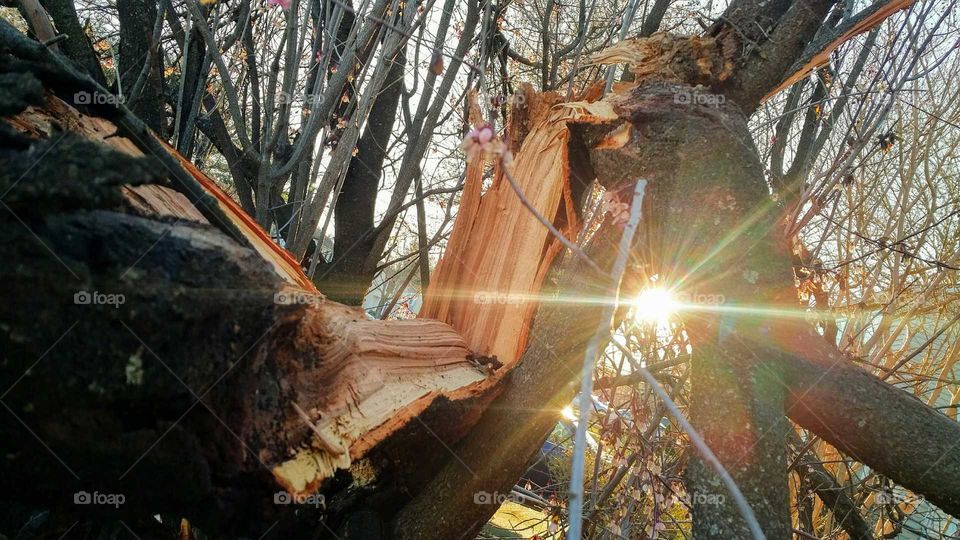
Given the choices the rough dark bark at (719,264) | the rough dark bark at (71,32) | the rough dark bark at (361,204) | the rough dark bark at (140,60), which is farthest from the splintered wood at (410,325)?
→ the rough dark bark at (361,204)

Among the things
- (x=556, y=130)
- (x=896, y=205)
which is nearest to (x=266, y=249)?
(x=556, y=130)

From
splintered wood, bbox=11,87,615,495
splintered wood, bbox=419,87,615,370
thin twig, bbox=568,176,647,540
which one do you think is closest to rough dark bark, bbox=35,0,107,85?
splintered wood, bbox=11,87,615,495

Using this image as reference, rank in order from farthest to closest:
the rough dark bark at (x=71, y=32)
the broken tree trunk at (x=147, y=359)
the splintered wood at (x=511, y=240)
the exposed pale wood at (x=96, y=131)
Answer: the rough dark bark at (x=71, y=32) → the splintered wood at (x=511, y=240) → the exposed pale wood at (x=96, y=131) → the broken tree trunk at (x=147, y=359)

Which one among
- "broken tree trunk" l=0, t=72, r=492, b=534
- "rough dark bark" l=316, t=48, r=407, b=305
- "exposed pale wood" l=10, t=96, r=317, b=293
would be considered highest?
"rough dark bark" l=316, t=48, r=407, b=305

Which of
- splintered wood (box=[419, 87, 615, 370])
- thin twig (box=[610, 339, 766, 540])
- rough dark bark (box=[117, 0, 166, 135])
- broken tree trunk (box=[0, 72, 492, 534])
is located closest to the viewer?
thin twig (box=[610, 339, 766, 540])

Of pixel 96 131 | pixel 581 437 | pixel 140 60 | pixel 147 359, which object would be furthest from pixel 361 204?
pixel 581 437

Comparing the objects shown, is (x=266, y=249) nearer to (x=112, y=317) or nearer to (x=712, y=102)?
(x=112, y=317)

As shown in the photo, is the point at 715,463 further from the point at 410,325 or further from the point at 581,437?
the point at 410,325

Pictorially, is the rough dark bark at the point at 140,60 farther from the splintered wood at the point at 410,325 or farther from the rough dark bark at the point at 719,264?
the rough dark bark at the point at 719,264

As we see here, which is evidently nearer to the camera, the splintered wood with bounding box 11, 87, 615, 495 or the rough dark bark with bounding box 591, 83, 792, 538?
the splintered wood with bounding box 11, 87, 615, 495

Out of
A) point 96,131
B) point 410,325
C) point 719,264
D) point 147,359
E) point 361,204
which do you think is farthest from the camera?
point 361,204

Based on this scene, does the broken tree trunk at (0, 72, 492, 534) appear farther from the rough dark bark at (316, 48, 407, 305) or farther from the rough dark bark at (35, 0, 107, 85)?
the rough dark bark at (316, 48, 407, 305)

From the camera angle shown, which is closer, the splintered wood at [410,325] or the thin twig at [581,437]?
the thin twig at [581,437]

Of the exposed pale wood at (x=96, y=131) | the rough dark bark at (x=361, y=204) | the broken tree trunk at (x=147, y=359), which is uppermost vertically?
the rough dark bark at (x=361, y=204)
